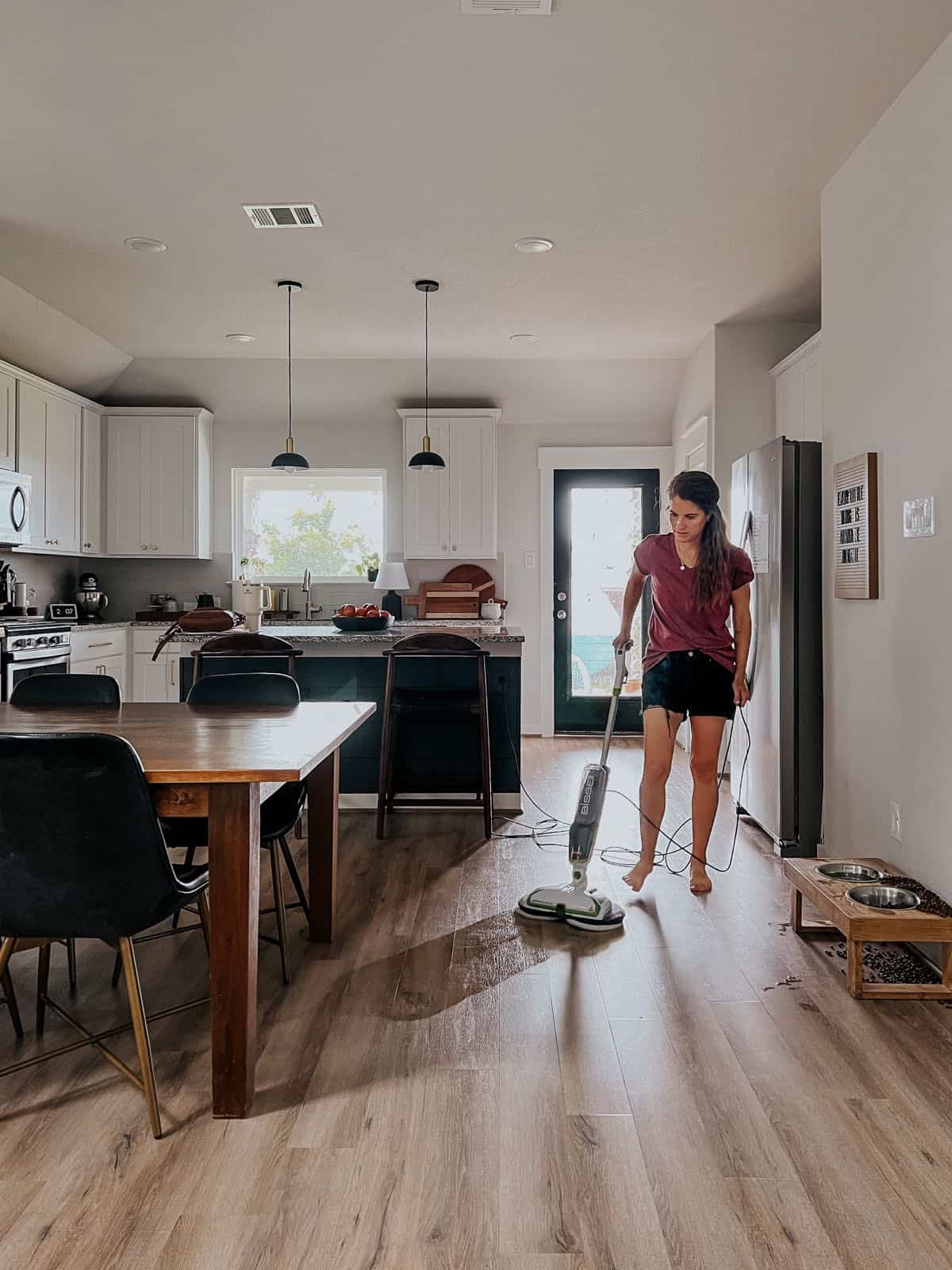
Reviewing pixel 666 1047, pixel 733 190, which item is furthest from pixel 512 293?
pixel 666 1047

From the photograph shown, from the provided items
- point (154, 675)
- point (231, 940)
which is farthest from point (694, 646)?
point (154, 675)

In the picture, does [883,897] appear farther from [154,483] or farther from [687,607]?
[154,483]

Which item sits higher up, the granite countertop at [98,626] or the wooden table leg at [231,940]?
the granite countertop at [98,626]

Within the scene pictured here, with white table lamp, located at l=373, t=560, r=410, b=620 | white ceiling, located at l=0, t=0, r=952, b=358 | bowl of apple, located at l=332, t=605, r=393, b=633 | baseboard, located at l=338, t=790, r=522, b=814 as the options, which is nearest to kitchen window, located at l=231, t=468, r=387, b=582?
white table lamp, located at l=373, t=560, r=410, b=620

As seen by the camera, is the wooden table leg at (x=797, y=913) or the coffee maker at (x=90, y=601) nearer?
the wooden table leg at (x=797, y=913)

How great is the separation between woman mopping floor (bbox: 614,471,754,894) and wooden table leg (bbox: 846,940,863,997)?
0.87 meters

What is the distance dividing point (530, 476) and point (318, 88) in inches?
175

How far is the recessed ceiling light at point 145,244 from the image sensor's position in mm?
4379

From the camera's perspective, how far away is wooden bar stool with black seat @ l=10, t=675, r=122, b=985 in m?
3.17

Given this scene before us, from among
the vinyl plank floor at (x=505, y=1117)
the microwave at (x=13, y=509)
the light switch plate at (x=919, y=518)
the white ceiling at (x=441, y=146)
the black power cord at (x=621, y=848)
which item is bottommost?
the vinyl plank floor at (x=505, y=1117)

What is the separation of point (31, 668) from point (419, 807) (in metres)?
2.35

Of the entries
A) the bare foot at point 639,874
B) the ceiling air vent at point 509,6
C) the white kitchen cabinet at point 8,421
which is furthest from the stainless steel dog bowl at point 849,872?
the white kitchen cabinet at point 8,421

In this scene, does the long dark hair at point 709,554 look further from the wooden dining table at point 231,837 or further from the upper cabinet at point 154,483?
the upper cabinet at point 154,483

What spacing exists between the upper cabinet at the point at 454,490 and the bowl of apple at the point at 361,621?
2349 mm
